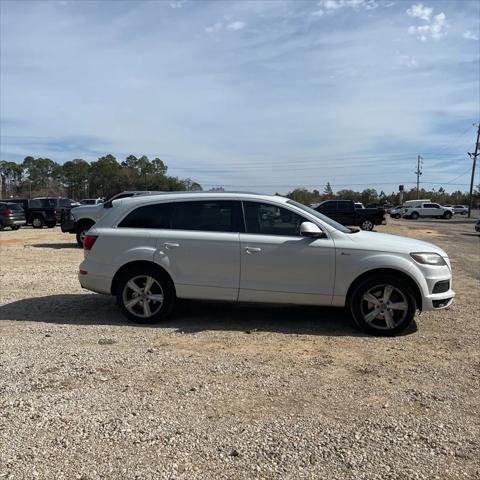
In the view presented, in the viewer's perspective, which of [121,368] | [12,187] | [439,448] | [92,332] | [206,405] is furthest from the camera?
[12,187]

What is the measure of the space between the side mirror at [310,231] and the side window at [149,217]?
5.76ft

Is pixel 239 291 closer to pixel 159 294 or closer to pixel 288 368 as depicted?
pixel 159 294

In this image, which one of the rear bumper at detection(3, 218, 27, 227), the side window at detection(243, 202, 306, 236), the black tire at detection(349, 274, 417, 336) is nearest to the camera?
the black tire at detection(349, 274, 417, 336)

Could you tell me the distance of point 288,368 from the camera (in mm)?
5305

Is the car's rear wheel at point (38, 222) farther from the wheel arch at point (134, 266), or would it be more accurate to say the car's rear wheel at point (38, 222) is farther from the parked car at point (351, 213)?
the wheel arch at point (134, 266)

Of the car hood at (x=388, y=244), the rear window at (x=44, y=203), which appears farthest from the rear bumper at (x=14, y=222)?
the car hood at (x=388, y=244)

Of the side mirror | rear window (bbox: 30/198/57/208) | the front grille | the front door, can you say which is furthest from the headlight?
rear window (bbox: 30/198/57/208)

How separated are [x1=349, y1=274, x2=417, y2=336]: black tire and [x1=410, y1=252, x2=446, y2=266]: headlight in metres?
0.32

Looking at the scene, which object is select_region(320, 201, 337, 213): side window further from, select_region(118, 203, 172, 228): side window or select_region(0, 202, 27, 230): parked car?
select_region(118, 203, 172, 228): side window

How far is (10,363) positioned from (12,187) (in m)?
139

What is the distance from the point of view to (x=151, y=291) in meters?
7.00

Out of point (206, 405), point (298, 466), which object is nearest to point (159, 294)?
point (206, 405)

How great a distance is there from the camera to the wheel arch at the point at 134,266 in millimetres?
6957

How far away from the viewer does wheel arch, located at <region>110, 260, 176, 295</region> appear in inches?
274
